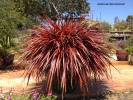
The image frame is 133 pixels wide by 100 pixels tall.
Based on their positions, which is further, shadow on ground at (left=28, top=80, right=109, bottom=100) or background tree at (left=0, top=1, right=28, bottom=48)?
background tree at (left=0, top=1, right=28, bottom=48)

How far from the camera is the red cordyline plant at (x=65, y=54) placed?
462 cm

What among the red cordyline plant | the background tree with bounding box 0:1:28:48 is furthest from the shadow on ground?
the background tree with bounding box 0:1:28:48

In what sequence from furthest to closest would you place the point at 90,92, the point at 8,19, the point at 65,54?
the point at 8,19, the point at 90,92, the point at 65,54

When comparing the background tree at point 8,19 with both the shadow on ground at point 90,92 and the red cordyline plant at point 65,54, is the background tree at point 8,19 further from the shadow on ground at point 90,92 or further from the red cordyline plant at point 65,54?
the red cordyline plant at point 65,54

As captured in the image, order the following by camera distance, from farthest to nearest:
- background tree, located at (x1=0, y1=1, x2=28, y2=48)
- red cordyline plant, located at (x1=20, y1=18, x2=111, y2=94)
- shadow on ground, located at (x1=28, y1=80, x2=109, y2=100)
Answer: background tree, located at (x1=0, y1=1, x2=28, y2=48)
shadow on ground, located at (x1=28, y1=80, x2=109, y2=100)
red cordyline plant, located at (x1=20, y1=18, x2=111, y2=94)

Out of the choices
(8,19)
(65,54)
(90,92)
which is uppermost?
(8,19)

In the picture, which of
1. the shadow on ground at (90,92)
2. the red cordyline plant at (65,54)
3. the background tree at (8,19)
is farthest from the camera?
the background tree at (8,19)

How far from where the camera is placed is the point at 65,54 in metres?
4.68

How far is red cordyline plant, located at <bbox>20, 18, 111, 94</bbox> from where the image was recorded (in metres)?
4.62

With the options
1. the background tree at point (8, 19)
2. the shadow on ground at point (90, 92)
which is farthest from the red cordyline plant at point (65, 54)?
the background tree at point (8, 19)

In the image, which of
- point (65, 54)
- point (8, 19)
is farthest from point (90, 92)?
point (8, 19)

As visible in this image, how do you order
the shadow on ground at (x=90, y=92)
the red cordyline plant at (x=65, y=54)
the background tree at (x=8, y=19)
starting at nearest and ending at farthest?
the red cordyline plant at (x=65, y=54)
the shadow on ground at (x=90, y=92)
the background tree at (x=8, y=19)

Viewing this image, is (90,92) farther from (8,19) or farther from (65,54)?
(8,19)

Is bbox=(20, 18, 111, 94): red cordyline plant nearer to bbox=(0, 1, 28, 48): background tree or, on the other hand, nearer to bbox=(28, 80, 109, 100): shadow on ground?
bbox=(28, 80, 109, 100): shadow on ground
